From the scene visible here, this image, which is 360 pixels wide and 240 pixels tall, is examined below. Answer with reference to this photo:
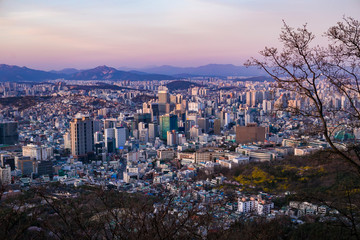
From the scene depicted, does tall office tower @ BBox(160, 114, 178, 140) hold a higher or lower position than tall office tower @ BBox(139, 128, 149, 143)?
higher

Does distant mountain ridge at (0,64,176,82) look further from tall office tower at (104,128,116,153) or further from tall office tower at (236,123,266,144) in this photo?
tall office tower at (236,123,266,144)

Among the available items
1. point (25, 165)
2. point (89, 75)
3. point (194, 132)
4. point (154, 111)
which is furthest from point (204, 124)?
point (89, 75)

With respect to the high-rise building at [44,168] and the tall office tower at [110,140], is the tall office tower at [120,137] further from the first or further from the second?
the high-rise building at [44,168]

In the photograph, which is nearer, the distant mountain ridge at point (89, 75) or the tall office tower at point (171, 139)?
the tall office tower at point (171, 139)

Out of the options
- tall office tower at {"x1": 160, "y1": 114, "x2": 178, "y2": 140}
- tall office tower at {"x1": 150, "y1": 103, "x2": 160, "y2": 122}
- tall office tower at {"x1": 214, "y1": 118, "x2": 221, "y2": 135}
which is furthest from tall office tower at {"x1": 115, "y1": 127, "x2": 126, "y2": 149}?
tall office tower at {"x1": 150, "y1": 103, "x2": 160, "y2": 122}

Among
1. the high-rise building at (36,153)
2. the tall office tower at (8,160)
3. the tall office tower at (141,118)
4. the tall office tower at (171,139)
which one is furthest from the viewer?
the tall office tower at (141,118)

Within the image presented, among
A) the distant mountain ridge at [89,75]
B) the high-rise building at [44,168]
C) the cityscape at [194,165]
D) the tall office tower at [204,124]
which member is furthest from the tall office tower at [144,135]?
the distant mountain ridge at [89,75]

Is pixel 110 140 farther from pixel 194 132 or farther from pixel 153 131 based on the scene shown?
pixel 194 132
